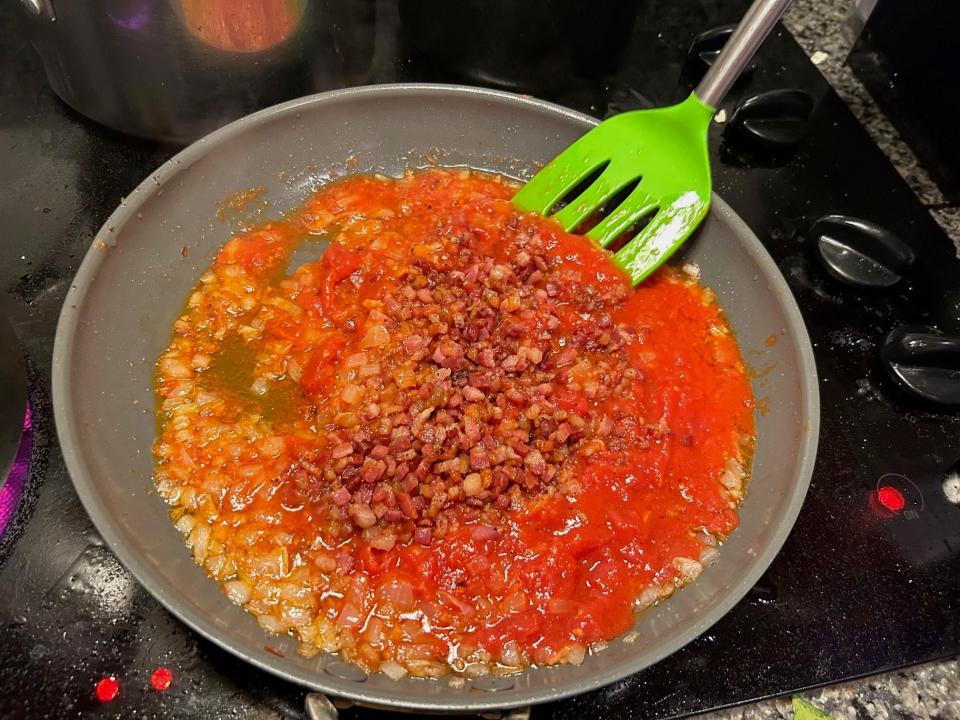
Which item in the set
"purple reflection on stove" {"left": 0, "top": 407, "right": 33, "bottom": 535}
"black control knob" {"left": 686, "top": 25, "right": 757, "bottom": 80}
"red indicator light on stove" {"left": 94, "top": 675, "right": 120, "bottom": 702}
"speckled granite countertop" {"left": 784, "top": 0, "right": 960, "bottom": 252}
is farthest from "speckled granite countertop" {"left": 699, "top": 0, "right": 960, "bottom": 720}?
"purple reflection on stove" {"left": 0, "top": 407, "right": 33, "bottom": 535}

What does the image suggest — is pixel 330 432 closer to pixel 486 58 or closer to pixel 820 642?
pixel 820 642

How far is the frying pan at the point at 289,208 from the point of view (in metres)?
1.43

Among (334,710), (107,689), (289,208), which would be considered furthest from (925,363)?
(107,689)

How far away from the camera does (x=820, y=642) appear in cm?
169

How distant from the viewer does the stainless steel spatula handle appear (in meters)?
1.93

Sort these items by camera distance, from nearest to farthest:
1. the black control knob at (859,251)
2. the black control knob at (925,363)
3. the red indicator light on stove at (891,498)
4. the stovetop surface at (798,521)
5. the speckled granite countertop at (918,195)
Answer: the stovetop surface at (798,521)
the speckled granite countertop at (918,195)
the red indicator light on stove at (891,498)
the black control knob at (925,363)
the black control knob at (859,251)

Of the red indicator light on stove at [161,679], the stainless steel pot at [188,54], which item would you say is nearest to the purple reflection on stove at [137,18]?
the stainless steel pot at [188,54]

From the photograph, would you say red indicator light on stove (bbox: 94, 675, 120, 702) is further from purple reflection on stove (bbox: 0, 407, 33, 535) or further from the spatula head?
the spatula head

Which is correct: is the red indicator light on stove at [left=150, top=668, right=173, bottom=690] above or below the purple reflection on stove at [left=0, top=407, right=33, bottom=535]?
below

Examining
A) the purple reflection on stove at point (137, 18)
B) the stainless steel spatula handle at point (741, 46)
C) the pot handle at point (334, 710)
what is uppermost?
the stainless steel spatula handle at point (741, 46)

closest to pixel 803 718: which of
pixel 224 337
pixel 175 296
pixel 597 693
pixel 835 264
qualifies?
pixel 597 693

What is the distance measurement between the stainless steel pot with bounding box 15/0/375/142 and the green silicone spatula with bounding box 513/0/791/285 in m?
0.82

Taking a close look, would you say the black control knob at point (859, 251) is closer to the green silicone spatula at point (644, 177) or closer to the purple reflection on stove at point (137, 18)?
the green silicone spatula at point (644, 177)

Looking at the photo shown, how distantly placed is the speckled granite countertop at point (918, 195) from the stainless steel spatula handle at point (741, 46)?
1.07 m
